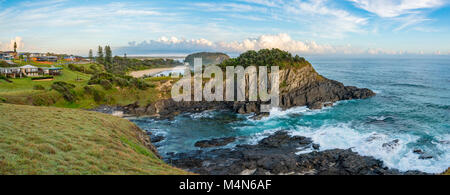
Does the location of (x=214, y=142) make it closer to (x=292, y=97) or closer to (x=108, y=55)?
(x=292, y=97)

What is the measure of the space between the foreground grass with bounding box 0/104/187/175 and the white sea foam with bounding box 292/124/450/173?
80.1ft

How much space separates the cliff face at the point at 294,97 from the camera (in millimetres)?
56250

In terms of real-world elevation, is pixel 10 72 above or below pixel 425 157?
above

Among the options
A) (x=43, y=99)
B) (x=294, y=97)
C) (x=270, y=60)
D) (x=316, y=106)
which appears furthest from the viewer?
(x=270, y=60)

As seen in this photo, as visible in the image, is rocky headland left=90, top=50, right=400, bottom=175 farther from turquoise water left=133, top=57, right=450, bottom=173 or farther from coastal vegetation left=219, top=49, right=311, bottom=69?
coastal vegetation left=219, top=49, right=311, bottom=69

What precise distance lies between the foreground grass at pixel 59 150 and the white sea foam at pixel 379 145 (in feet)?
80.1

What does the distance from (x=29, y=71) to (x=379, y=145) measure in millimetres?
85406

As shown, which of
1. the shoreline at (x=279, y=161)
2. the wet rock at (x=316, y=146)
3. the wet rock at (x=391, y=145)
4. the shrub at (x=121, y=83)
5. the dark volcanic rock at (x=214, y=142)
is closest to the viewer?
the shoreline at (x=279, y=161)

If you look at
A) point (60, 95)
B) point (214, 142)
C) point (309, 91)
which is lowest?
point (214, 142)

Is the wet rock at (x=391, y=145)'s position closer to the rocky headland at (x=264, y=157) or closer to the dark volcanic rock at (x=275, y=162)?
the dark volcanic rock at (x=275, y=162)

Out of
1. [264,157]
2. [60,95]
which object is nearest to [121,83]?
[60,95]

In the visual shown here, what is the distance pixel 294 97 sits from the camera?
203 ft

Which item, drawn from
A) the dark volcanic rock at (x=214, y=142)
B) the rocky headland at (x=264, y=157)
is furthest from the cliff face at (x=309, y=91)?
the dark volcanic rock at (x=214, y=142)
